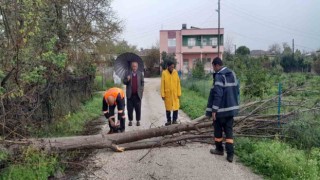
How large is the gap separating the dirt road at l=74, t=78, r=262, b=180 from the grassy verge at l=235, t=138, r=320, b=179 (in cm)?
24

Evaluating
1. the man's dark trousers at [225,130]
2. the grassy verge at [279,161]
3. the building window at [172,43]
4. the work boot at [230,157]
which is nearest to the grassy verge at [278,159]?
the grassy verge at [279,161]

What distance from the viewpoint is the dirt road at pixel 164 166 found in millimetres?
5570

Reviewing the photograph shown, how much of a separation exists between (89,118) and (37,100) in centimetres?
444

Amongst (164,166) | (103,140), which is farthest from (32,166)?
(164,166)

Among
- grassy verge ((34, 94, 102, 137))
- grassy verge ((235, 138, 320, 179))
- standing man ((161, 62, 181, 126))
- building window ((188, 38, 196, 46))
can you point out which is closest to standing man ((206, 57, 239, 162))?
grassy verge ((235, 138, 320, 179))

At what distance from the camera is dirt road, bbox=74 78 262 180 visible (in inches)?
219

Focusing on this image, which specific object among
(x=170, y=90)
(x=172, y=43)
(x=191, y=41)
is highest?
(x=191, y=41)

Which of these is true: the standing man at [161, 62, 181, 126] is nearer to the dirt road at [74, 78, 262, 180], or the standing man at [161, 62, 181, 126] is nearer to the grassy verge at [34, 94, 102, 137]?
the dirt road at [74, 78, 262, 180]

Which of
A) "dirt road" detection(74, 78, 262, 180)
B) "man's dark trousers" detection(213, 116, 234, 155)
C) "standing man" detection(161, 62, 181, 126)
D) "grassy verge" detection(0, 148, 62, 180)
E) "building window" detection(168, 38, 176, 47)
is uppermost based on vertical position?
"building window" detection(168, 38, 176, 47)

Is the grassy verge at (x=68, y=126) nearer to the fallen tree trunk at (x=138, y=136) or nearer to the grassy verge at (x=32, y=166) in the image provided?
the fallen tree trunk at (x=138, y=136)

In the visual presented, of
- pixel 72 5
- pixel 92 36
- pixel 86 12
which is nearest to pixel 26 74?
pixel 72 5

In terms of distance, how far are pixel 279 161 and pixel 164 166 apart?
1928mm

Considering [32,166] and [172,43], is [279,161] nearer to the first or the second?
[32,166]

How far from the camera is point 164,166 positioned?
19.8ft
